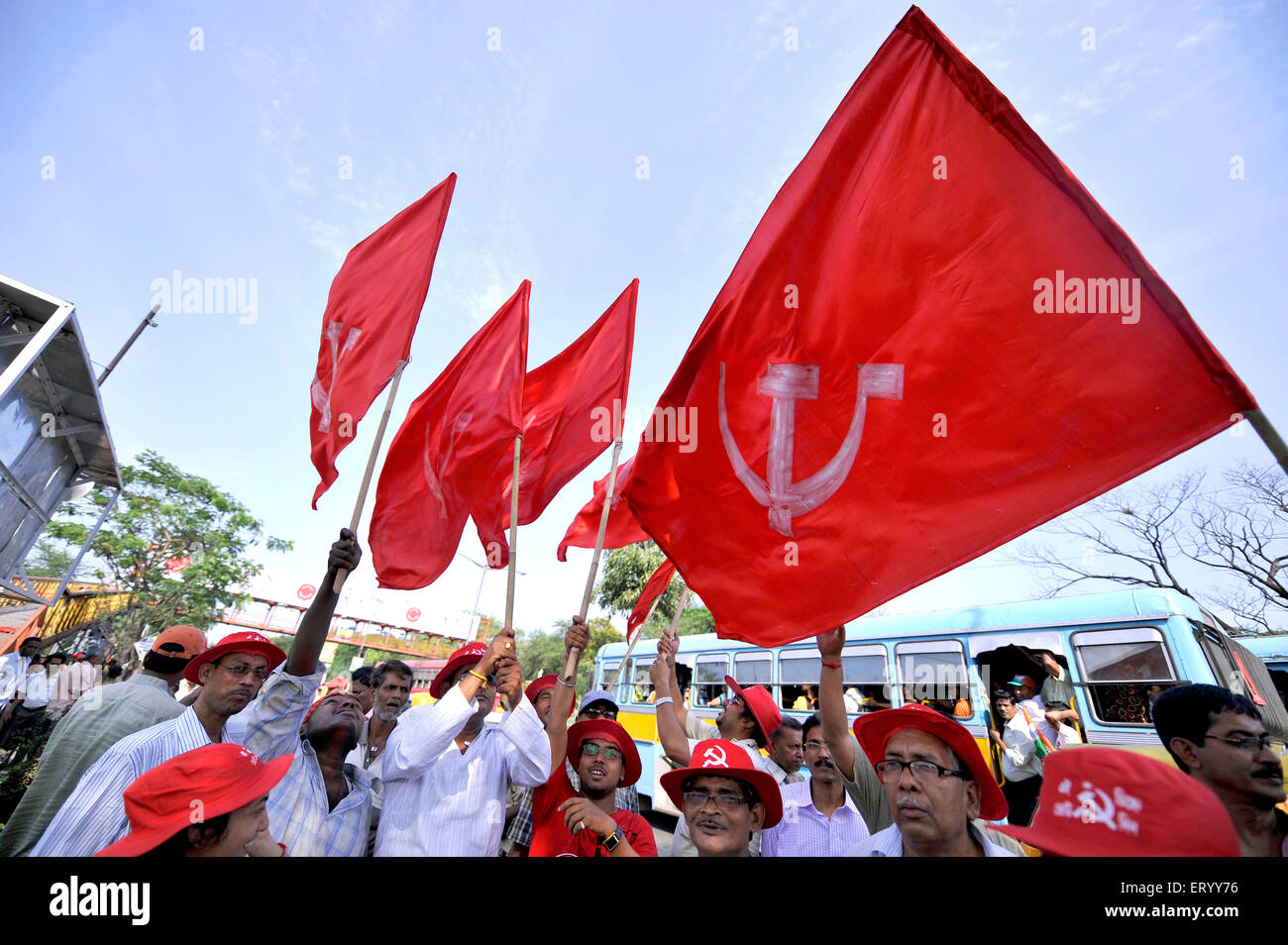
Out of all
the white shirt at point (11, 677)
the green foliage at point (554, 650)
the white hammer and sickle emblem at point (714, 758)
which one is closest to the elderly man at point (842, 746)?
the white hammer and sickle emblem at point (714, 758)

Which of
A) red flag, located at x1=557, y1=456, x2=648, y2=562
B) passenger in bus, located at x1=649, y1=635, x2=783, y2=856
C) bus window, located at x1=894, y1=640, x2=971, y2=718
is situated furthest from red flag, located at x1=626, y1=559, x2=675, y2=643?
bus window, located at x1=894, y1=640, x2=971, y2=718

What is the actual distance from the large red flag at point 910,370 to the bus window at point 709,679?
7.73m

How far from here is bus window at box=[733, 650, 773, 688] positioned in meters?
9.30

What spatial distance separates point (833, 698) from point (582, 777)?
1.32 meters

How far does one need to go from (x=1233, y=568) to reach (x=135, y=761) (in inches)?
910

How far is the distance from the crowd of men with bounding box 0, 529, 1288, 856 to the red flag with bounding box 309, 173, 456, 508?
128cm

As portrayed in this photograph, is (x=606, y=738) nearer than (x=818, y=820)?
No

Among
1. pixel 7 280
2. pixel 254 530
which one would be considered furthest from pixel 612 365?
pixel 254 530

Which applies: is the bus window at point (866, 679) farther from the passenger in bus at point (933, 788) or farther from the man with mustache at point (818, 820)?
the passenger in bus at point (933, 788)

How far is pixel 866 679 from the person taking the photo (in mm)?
8016

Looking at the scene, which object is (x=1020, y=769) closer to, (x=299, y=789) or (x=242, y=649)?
(x=299, y=789)

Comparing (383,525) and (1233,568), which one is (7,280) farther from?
(1233,568)

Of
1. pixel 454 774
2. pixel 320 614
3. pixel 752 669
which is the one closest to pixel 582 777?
pixel 454 774
